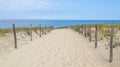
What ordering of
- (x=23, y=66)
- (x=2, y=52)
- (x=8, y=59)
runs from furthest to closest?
(x=2, y=52)
(x=8, y=59)
(x=23, y=66)

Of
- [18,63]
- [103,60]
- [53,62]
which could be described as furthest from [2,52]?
[103,60]

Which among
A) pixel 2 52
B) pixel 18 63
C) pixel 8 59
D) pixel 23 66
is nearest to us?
pixel 23 66

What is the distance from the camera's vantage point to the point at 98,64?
8.96 m

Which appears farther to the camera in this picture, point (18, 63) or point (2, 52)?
point (2, 52)

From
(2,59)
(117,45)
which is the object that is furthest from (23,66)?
(117,45)

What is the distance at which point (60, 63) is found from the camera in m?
9.19

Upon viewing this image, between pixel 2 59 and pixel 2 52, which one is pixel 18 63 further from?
pixel 2 52

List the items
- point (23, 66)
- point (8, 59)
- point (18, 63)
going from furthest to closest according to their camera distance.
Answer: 1. point (8, 59)
2. point (18, 63)
3. point (23, 66)

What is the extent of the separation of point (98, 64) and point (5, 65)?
391cm

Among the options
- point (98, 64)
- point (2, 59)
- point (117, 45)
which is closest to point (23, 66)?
point (2, 59)

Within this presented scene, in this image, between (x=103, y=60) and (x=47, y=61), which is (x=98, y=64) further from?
(x=47, y=61)

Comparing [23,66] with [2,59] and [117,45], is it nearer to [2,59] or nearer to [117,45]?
[2,59]

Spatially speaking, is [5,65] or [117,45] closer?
[5,65]

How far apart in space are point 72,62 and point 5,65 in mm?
2856
